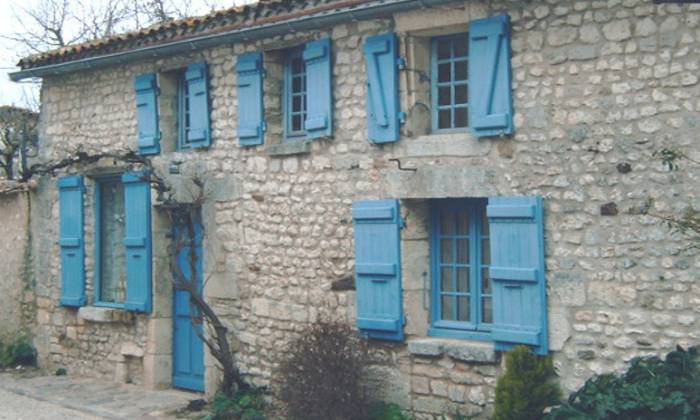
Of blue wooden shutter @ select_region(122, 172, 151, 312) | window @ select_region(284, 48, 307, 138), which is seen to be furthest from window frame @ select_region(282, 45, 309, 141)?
blue wooden shutter @ select_region(122, 172, 151, 312)

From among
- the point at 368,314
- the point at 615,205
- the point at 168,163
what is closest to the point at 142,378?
the point at 168,163

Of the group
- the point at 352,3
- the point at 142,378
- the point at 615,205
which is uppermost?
the point at 352,3

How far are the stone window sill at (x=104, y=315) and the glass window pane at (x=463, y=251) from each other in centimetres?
447

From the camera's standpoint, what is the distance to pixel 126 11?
839 inches

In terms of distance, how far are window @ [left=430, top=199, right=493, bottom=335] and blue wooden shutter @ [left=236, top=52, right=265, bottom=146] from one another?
2.14 meters

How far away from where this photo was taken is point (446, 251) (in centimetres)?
873

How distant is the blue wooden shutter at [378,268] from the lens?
8.66 meters

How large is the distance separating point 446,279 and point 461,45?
199 cm

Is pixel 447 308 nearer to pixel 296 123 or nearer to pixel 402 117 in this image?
pixel 402 117

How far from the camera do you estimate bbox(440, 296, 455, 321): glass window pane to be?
342 inches

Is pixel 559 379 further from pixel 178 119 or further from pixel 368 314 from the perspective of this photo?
pixel 178 119

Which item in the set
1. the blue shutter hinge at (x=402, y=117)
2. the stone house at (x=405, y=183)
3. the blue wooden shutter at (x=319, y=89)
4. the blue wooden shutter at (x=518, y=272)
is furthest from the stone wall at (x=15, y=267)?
the blue wooden shutter at (x=518, y=272)

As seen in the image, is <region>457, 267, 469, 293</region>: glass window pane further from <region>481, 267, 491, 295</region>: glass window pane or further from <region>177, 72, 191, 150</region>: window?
<region>177, 72, 191, 150</region>: window

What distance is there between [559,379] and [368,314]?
187 centimetres
